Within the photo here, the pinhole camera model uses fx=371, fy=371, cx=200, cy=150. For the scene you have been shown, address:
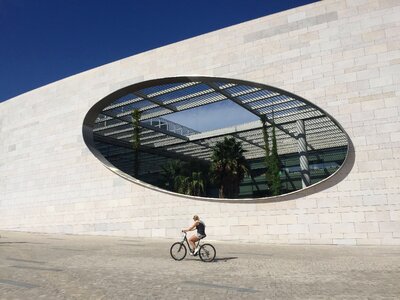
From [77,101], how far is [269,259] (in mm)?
18199

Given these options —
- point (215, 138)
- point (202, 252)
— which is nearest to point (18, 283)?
point (202, 252)

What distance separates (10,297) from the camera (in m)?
6.64

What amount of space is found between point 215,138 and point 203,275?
3283 cm

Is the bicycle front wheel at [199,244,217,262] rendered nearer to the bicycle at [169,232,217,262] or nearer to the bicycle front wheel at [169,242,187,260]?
the bicycle at [169,232,217,262]

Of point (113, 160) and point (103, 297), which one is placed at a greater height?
point (113, 160)

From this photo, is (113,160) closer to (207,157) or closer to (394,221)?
(207,157)

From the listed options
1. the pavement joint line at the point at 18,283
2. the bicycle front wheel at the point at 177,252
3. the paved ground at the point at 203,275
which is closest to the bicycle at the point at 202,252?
the bicycle front wheel at the point at 177,252

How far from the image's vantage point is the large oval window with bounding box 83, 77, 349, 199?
24516 mm

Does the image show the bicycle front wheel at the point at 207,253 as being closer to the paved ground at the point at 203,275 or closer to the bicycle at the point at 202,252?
the bicycle at the point at 202,252

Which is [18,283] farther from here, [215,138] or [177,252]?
[215,138]

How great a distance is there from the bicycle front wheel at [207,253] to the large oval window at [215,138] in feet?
27.4

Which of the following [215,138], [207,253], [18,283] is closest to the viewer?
[18,283]

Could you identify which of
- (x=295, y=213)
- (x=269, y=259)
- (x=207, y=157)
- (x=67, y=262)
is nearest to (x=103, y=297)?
(x=67, y=262)

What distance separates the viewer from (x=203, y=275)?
29.0 feet
